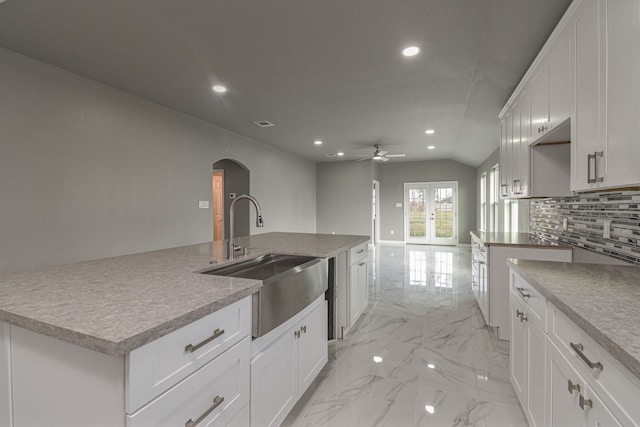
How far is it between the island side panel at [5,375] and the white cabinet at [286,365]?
0.81m

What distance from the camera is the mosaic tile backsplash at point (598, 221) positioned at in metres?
1.62

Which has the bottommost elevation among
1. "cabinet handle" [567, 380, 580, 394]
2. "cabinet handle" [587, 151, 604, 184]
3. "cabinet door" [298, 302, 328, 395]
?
"cabinet door" [298, 302, 328, 395]

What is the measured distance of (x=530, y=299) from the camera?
1521 mm

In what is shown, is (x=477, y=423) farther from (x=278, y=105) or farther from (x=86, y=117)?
(x=86, y=117)

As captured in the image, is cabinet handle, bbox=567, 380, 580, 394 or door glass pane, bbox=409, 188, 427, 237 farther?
door glass pane, bbox=409, 188, 427, 237

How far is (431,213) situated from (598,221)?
7.44m

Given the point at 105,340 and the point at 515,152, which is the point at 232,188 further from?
the point at 105,340

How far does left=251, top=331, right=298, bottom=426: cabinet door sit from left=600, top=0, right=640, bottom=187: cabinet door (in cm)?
161

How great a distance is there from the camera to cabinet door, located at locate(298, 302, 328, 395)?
176cm

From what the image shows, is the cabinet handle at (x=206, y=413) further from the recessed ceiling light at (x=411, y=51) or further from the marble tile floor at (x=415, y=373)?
the recessed ceiling light at (x=411, y=51)

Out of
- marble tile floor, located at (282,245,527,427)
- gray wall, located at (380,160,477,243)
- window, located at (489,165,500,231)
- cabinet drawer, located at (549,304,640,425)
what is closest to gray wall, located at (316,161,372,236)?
gray wall, located at (380,160,477,243)

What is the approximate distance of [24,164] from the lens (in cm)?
279

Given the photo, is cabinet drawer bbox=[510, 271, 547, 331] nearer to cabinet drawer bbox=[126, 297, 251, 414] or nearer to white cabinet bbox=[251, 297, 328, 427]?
white cabinet bbox=[251, 297, 328, 427]

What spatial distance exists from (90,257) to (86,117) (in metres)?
1.54
